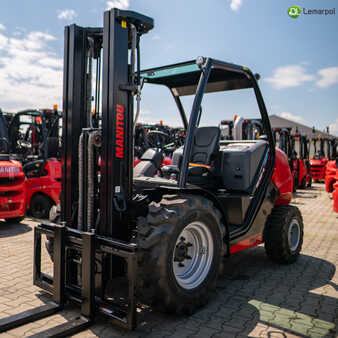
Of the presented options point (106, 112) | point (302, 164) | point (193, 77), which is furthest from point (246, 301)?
point (302, 164)

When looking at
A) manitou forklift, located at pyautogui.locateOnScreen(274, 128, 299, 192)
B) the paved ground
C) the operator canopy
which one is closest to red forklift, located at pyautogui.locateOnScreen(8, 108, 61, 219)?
the paved ground

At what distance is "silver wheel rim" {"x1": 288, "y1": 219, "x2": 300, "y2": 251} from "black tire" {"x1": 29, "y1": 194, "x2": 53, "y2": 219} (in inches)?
206

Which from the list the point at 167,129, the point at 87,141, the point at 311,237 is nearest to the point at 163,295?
the point at 87,141

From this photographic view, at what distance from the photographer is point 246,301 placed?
378 cm

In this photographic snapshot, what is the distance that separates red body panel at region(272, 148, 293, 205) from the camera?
16.9ft

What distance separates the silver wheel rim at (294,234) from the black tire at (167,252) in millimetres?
2052

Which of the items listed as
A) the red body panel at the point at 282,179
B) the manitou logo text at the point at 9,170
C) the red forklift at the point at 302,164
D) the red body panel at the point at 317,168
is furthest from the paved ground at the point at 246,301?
the red body panel at the point at 317,168

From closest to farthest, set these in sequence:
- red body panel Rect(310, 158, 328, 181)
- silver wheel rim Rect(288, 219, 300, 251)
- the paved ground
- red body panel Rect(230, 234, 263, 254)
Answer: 1. the paved ground
2. red body panel Rect(230, 234, 263, 254)
3. silver wheel rim Rect(288, 219, 300, 251)
4. red body panel Rect(310, 158, 328, 181)

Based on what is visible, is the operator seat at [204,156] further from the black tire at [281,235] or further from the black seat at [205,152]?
the black tire at [281,235]

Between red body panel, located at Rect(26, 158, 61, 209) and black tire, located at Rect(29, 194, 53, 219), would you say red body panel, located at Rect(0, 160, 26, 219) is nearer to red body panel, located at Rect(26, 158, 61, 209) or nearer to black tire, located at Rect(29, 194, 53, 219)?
red body panel, located at Rect(26, 158, 61, 209)

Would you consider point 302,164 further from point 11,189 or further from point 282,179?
point 11,189

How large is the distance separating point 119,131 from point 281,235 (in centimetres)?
275

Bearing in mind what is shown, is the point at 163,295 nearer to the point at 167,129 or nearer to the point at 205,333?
the point at 205,333

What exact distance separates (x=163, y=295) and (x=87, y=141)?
1.57 meters
